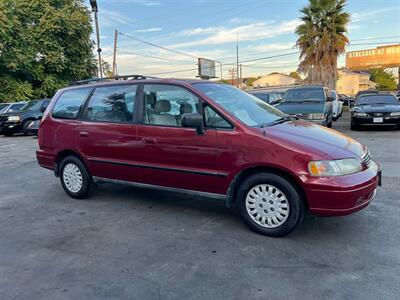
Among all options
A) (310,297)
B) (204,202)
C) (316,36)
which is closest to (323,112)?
(204,202)

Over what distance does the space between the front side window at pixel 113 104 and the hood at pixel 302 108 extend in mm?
7057

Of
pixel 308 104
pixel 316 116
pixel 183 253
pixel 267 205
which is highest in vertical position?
pixel 308 104

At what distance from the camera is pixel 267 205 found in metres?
3.66

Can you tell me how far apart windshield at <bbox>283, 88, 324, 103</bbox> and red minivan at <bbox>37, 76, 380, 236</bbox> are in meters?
7.32

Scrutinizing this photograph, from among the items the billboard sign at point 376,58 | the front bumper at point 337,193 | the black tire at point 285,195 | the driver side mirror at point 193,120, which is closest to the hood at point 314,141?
the front bumper at point 337,193

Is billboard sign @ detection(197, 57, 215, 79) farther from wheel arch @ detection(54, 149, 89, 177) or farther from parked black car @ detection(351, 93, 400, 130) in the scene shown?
wheel arch @ detection(54, 149, 89, 177)

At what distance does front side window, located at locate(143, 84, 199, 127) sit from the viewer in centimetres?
413

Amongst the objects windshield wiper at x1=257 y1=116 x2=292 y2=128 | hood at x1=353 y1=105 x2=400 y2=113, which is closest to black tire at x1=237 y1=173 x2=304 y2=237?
windshield wiper at x1=257 y1=116 x2=292 y2=128

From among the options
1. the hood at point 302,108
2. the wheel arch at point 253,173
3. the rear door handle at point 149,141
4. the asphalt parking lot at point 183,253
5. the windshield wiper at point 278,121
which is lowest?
the asphalt parking lot at point 183,253

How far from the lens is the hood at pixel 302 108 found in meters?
10.5

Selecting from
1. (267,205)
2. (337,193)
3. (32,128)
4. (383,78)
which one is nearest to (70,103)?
(267,205)

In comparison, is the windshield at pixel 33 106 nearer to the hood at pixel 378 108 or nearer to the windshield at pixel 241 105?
the hood at pixel 378 108

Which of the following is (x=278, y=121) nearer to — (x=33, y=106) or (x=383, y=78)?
(x=33, y=106)

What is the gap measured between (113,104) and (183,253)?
2.33 metres
